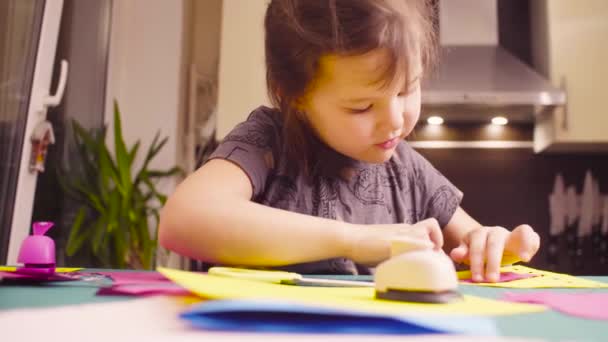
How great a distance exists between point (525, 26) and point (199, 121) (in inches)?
61.8

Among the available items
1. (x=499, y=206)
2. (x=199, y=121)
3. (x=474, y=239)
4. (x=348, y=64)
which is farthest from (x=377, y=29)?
(x=199, y=121)

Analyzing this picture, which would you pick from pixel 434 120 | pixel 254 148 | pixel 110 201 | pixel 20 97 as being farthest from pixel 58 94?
pixel 434 120

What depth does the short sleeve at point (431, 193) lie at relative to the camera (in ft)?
3.20

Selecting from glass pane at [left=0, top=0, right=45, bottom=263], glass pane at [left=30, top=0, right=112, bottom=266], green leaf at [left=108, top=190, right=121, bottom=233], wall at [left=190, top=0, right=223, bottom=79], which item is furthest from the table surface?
wall at [left=190, top=0, right=223, bottom=79]

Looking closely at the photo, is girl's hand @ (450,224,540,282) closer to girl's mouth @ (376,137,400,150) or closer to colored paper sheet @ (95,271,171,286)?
girl's mouth @ (376,137,400,150)

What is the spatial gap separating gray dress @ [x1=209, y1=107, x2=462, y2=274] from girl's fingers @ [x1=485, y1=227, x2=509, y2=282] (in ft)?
0.68

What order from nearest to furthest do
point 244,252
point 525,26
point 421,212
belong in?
point 244,252
point 421,212
point 525,26

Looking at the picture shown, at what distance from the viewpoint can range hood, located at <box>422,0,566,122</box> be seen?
A: 79.7 inches

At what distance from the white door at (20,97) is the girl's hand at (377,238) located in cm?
143

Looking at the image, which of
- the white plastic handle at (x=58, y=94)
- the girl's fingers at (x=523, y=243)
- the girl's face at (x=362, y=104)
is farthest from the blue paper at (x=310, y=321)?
the white plastic handle at (x=58, y=94)

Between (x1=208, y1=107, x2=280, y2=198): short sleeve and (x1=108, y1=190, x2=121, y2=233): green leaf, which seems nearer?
(x1=208, y1=107, x2=280, y2=198): short sleeve

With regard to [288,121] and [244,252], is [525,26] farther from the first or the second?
[244,252]

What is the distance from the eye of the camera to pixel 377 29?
2.58 feet

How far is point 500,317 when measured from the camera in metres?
0.32
